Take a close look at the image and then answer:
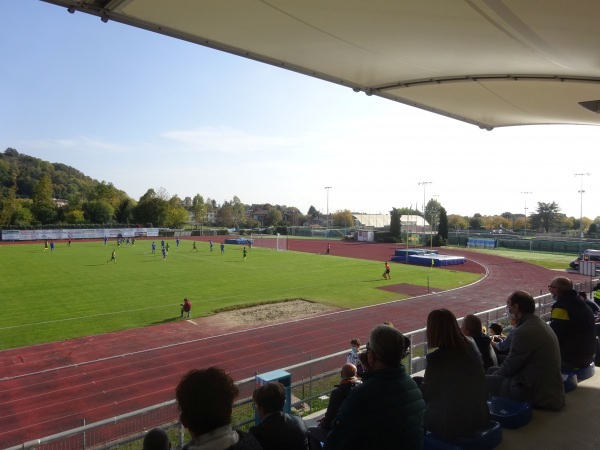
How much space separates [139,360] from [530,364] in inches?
541

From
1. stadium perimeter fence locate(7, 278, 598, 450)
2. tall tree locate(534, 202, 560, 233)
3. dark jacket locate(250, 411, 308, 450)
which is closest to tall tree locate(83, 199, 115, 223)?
stadium perimeter fence locate(7, 278, 598, 450)

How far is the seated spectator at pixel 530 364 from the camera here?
4359 mm

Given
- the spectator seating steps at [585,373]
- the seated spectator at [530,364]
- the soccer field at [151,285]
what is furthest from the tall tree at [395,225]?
the seated spectator at [530,364]

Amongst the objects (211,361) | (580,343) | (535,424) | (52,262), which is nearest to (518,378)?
(535,424)

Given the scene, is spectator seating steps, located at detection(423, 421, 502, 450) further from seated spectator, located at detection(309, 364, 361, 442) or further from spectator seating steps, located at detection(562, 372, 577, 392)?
spectator seating steps, located at detection(562, 372, 577, 392)

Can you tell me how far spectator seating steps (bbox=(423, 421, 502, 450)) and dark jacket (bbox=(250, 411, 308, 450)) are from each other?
3.60 feet

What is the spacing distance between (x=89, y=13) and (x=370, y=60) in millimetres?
3461

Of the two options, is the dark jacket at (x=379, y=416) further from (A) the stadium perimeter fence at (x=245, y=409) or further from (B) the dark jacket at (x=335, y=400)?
(A) the stadium perimeter fence at (x=245, y=409)

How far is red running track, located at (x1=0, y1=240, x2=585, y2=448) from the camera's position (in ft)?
37.7

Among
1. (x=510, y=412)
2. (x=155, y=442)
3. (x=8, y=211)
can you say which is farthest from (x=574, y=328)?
(x=8, y=211)

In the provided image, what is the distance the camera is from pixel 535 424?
14.4 ft

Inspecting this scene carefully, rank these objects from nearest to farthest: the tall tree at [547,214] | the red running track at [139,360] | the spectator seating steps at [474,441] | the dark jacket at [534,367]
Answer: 1. the spectator seating steps at [474,441]
2. the dark jacket at [534,367]
3. the red running track at [139,360]
4. the tall tree at [547,214]

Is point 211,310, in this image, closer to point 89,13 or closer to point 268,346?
point 268,346

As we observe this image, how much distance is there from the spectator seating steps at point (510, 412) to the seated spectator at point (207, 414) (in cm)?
310
